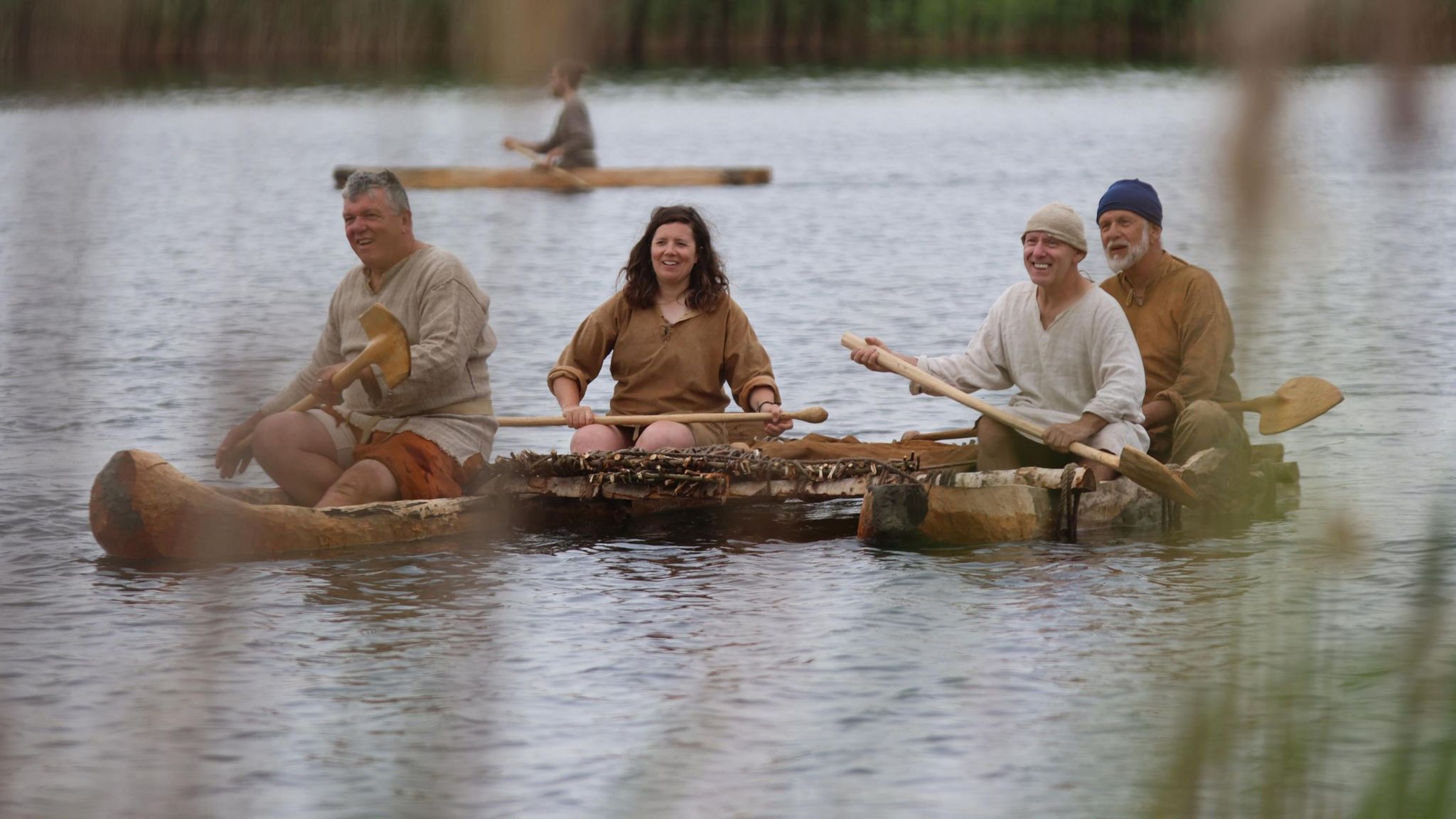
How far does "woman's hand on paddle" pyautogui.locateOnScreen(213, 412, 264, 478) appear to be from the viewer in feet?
4.00

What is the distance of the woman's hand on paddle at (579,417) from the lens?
7.25 metres

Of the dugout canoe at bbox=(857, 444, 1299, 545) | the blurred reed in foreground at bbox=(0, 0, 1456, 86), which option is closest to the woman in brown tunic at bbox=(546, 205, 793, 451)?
the dugout canoe at bbox=(857, 444, 1299, 545)

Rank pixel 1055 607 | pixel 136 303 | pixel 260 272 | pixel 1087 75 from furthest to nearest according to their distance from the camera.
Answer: pixel 1087 75 < pixel 136 303 < pixel 1055 607 < pixel 260 272

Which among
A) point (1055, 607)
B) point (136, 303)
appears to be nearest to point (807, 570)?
point (1055, 607)

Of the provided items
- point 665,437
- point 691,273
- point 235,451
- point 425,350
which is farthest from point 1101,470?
point 235,451

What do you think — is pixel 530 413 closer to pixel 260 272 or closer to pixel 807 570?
pixel 807 570

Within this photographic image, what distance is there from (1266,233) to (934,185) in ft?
89.9

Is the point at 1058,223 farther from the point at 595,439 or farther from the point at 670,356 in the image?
the point at 595,439

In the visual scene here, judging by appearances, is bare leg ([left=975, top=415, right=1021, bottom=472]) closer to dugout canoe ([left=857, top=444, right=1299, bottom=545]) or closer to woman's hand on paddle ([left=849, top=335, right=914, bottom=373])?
dugout canoe ([left=857, top=444, right=1299, bottom=545])

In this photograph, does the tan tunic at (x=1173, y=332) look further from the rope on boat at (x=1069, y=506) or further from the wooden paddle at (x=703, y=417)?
the wooden paddle at (x=703, y=417)

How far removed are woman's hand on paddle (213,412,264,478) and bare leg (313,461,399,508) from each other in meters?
5.43

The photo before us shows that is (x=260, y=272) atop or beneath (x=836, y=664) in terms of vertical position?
atop

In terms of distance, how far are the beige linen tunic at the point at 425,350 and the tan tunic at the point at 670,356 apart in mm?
635

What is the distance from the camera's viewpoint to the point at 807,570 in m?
6.85
